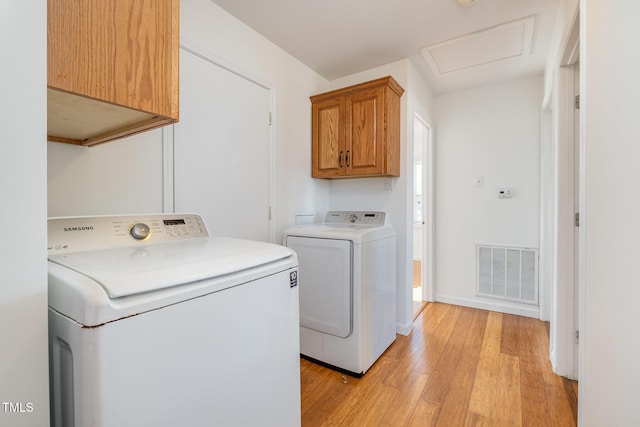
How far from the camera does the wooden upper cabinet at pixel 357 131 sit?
2.25m

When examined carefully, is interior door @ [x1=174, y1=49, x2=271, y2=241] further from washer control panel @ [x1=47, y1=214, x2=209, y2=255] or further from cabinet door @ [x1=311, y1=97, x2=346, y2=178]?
cabinet door @ [x1=311, y1=97, x2=346, y2=178]

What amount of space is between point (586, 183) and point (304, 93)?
2.06 m

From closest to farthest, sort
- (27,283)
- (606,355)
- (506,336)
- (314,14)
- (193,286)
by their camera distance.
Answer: (27,283)
(193,286)
(606,355)
(314,14)
(506,336)

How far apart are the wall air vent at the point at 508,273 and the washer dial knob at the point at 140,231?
3.06m

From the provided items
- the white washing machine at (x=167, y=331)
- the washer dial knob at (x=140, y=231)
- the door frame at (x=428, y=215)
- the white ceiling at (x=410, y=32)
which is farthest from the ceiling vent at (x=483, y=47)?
the washer dial knob at (x=140, y=231)

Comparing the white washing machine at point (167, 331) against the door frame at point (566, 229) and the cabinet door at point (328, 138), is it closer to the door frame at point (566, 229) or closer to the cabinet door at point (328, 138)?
the cabinet door at point (328, 138)

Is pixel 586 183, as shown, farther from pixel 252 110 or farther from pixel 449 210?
pixel 449 210

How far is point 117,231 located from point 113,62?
0.64 metres

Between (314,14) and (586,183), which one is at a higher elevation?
(314,14)

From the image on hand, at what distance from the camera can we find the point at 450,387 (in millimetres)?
1723

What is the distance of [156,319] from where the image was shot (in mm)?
665

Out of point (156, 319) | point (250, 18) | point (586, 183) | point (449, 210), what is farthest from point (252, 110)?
point (449, 210)

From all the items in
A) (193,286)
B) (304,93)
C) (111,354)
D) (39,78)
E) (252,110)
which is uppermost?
(304,93)

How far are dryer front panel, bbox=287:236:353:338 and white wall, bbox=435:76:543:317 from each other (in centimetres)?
183
